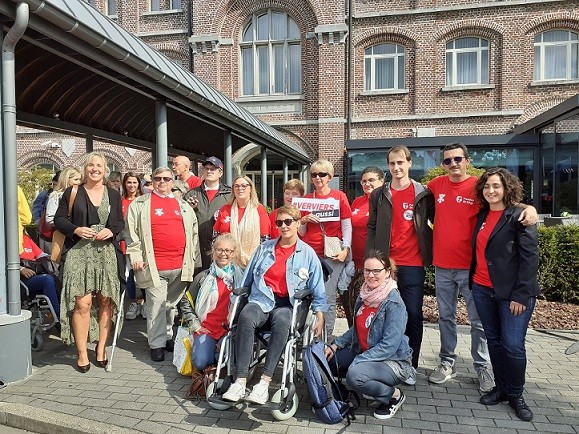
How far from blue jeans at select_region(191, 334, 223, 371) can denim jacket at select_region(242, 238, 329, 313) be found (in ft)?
A: 1.95

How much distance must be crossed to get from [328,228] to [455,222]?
1297mm

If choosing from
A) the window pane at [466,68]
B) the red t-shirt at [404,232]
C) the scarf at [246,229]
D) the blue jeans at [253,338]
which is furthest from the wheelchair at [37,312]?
the window pane at [466,68]

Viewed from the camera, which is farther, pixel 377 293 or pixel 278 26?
pixel 278 26

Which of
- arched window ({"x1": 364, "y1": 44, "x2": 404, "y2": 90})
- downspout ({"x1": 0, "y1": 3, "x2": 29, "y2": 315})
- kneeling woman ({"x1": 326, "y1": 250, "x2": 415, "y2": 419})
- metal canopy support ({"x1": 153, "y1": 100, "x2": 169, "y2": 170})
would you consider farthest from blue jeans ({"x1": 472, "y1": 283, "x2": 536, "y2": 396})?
arched window ({"x1": 364, "y1": 44, "x2": 404, "y2": 90})

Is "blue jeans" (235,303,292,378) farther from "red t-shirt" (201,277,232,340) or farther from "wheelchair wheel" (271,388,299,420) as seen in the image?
"red t-shirt" (201,277,232,340)

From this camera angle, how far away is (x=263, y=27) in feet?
64.7

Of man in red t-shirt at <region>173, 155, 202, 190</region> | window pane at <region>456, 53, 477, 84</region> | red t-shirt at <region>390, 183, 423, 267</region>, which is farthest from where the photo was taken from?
window pane at <region>456, 53, 477, 84</region>

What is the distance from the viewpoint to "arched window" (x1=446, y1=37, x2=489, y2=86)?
58.8ft

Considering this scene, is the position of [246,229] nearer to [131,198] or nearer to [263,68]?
[131,198]

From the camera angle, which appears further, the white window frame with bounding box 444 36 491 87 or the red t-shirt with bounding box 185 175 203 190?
the white window frame with bounding box 444 36 491 87

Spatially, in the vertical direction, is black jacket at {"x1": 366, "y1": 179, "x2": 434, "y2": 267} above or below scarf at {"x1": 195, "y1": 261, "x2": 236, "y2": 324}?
above

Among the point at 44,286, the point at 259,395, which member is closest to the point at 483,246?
the point at 259,395

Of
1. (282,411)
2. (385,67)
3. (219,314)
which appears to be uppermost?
(385,67)

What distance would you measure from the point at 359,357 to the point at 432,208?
1.51 m
